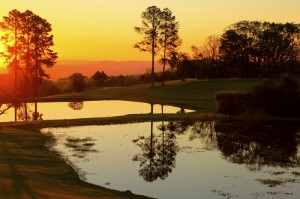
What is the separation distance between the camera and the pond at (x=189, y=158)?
2070cm

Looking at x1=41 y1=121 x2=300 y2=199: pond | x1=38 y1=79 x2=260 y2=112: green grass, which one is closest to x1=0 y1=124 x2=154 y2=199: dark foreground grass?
x1=41 y1=121 x2=300 y2=199: pond

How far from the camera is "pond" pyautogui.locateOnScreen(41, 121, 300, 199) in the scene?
20.7 metres

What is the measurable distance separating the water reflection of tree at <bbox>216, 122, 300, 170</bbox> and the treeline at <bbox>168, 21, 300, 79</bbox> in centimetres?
7340

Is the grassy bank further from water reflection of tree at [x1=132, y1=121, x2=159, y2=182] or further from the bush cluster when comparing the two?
water reflection of tree at [x1=132, y1=121, x2=159, y2=182]

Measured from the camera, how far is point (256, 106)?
50.6 meters

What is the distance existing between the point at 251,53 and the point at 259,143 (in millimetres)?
89880

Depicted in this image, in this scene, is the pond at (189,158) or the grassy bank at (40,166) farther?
the pond at (189,158)

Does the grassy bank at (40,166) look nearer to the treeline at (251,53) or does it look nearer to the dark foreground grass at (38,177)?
the dark foreground grass at (38,177)

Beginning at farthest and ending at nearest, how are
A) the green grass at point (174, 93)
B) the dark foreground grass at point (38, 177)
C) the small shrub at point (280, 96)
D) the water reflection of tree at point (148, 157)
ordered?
1. the green grass at point (174, 93)
2. the small shrub at point (280, 96)
3. the water reflection of tree at point (148, 157)
4. the dark foreground grass at point (38, 177)

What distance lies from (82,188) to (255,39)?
112 m

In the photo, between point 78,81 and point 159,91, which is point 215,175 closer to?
point 159,91

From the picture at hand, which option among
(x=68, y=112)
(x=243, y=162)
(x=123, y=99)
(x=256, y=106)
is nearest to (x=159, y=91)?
(x=123, y=99)

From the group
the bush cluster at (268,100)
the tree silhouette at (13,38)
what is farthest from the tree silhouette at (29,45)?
the bush cluster at (268,100)

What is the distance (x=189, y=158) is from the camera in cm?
2761
